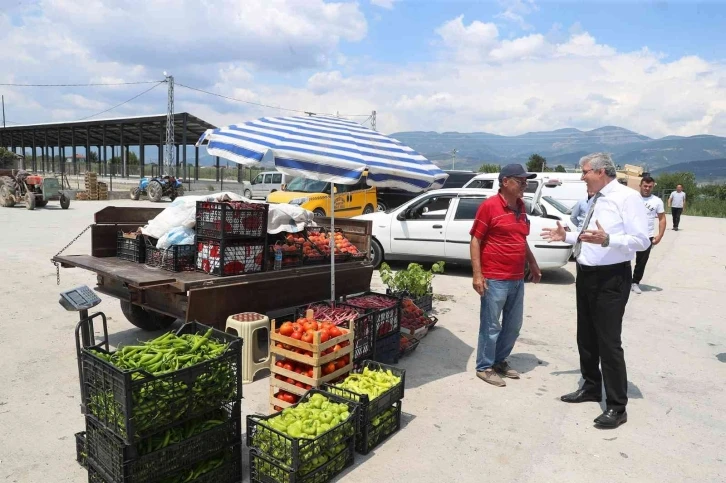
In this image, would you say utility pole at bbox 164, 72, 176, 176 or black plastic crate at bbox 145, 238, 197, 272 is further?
utility pole at bbox 164, 72, 176, 176

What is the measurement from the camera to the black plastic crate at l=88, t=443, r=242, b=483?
3023 mm

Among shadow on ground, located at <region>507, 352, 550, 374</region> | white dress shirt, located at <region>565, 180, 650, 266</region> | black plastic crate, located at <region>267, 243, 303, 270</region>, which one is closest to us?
white dress shirt, located at <region>565, 180, 650, 266</region>

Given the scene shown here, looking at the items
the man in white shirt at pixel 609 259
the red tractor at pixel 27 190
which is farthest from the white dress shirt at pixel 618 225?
the red tractor at pixel 27 190

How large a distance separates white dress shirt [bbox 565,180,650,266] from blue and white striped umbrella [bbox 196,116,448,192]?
1.81 metres

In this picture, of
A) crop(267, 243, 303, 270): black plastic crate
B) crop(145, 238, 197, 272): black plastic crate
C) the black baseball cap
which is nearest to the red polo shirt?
the black baseball cap

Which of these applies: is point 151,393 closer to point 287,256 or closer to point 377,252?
point 287,256

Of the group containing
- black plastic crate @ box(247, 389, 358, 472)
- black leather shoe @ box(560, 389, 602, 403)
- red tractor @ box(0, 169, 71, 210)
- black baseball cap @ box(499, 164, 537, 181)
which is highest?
black baseball cap @ box(499, 164, 537, 181)

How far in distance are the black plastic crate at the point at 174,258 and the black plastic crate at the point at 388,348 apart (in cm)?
214

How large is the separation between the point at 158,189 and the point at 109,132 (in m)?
30.2

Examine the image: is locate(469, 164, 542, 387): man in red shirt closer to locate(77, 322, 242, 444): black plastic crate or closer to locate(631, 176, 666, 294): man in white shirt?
locate(77, 322, 242, 444): black plastic crate

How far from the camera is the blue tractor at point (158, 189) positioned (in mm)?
26812

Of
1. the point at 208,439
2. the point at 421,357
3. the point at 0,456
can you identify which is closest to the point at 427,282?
the point at 421,357

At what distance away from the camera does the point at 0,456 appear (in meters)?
3.53

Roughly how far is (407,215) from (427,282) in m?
3.56
